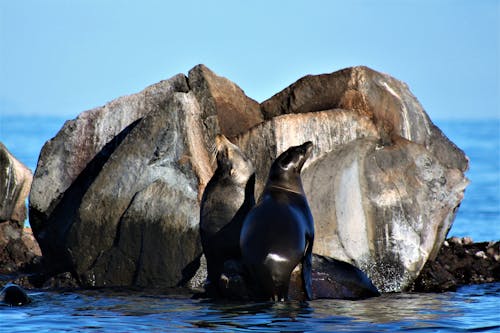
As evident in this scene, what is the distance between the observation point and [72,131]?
51.3ft

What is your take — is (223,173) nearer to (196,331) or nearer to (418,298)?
(418,298)

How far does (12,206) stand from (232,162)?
15.0 ft

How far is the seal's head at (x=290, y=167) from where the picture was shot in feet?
43.7

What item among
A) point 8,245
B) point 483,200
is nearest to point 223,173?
point 8,245

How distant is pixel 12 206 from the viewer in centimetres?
1702

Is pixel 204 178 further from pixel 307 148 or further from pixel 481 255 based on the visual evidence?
pixel 481 255

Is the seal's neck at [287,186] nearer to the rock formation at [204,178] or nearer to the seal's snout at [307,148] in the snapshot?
the seal's snout at [307,148]

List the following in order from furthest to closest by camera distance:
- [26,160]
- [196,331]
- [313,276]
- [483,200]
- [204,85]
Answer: [26,160], [483,200], [204,85], [313,276], [196,331]

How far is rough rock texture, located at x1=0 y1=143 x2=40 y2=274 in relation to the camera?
16.7 meters

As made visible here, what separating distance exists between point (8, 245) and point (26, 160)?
28659mm

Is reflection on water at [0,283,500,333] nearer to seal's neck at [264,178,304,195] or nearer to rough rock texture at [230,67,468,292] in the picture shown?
rough rock texture at [230,67,468,292]

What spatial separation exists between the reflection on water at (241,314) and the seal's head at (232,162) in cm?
172

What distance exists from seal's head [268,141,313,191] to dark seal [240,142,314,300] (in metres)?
0.24

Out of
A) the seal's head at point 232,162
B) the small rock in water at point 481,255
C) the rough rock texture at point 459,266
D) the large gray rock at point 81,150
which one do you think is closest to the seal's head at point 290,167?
the seal's head at point 232,162
